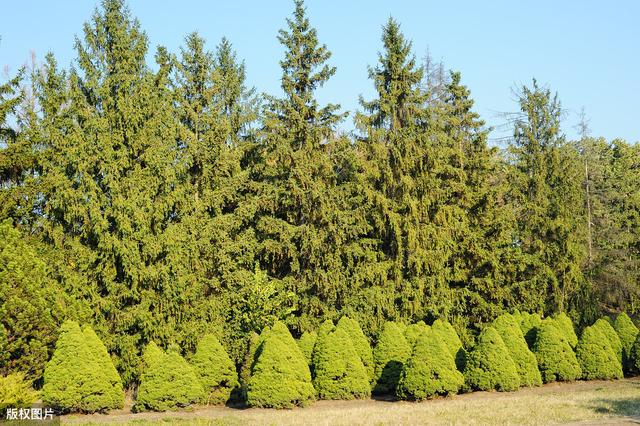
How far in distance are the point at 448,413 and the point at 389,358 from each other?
5.86 metres

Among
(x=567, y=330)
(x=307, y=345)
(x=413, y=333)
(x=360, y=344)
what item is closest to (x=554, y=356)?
(x=567, y=330)

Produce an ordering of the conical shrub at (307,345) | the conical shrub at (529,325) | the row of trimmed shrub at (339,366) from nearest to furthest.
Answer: the row of trimmed shrub at (339,366)
the conical shrub at (307,345)
the conical shrub at (529,325)

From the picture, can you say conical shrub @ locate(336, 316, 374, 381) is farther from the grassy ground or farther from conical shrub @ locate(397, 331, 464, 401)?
conical shrub @ locate(397, 331, 464, 401)

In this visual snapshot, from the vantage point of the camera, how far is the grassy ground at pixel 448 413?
51.4ft

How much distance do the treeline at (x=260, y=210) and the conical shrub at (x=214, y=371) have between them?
258 centimetres

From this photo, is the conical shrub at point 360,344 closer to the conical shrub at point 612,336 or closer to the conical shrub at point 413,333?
the conical shrub at point 413,333

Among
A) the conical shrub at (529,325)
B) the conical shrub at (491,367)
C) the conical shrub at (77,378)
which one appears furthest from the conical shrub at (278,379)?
the conical shrub at (529,325)

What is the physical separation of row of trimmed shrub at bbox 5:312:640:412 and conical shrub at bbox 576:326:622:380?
4 centimetres

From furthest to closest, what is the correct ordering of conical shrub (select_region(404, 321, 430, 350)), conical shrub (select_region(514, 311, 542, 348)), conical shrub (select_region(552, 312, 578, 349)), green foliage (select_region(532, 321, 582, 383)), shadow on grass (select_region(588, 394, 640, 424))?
conical shrub (select_region(514, 311, 542, 348)) < conical shrub (select_region(552, 312, 578, 349)) < conical shrub (select_region(404, 321, 430, 350)) < green foliage (select_region(532, 321, 582, 383)) < shadow on grass (select_region(588, 394, 640, 424))

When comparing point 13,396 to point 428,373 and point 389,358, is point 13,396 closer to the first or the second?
point 428,373

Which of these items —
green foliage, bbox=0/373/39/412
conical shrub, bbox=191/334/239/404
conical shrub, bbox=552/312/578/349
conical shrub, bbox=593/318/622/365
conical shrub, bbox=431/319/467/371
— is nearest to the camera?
green foliage, bbox=0/373/39/412

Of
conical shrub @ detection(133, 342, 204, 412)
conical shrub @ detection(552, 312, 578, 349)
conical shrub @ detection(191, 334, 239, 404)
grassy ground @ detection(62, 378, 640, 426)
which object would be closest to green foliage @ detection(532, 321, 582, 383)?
conical shrub @ detection(552, 312, 578, 349)

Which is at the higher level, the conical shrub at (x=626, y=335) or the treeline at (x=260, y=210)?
the treeline at (x=260, y=210)

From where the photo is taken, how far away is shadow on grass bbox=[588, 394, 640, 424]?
16219 millimetres
